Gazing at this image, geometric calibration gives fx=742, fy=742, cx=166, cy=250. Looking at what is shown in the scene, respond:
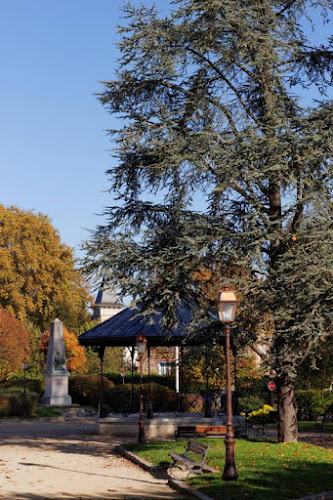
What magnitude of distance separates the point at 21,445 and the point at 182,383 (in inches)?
728

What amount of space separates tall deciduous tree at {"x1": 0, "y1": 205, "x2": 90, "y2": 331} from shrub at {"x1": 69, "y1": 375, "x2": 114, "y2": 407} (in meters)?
11.2

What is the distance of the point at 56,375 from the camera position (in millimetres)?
Answer: 41375

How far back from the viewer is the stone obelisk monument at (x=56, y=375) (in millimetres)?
41312

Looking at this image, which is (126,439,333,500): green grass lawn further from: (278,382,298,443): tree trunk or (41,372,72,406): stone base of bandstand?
(41,372,72,406): stone base of bandstand

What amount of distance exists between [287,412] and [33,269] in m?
38.1

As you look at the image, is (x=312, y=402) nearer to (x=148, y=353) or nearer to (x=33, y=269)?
(x=148, y=353)

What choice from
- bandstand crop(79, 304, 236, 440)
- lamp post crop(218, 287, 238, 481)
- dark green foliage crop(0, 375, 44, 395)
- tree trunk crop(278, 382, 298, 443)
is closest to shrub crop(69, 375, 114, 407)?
dark green foliage crop(0, 375, 44, 395)

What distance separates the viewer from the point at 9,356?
43500mm

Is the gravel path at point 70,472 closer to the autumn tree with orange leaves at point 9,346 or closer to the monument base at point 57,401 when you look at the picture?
the monument base at point 57,401

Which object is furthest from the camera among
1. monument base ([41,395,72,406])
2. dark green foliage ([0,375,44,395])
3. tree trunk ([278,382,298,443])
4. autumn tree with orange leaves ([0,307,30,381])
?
autumn tree with orange leaves ([0,307,30,381])

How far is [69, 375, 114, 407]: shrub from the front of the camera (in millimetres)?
42406

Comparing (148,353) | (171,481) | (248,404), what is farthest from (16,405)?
(171,481)

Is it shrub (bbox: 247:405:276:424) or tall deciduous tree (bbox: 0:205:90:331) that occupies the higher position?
tall deciduous tree (bbox: 0:205:90:331)

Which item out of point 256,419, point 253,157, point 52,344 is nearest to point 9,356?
point 52,344
